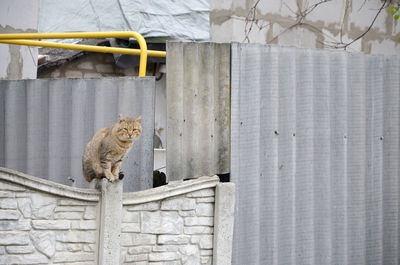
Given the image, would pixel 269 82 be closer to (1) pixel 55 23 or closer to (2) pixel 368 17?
(1) pixel 55 23

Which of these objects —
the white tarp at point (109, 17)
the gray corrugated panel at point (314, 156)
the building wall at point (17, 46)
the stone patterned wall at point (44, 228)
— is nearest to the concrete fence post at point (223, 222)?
the gray corrugated panel at point (314, 156)

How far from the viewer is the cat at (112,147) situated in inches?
209

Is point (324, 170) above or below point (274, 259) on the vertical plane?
above

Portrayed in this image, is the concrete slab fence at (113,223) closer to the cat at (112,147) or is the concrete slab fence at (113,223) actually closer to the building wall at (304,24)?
the cat at (112,147)

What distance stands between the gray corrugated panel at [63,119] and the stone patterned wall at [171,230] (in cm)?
59

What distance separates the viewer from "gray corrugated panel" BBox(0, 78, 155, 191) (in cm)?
585

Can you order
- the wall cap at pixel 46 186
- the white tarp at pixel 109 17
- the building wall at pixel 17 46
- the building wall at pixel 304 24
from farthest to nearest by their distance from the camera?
the building wall at pixel 304 24
the white tarp at pixel 109 17
the building wall at pixel 17 46
the wall cap at pixel 46 186

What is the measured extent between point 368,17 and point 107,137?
6645 mm

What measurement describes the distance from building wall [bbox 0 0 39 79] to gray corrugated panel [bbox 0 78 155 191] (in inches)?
87.2

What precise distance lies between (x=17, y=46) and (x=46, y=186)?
158 inches

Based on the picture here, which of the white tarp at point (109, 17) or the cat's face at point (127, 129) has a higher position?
the white tarp at point (109, 17)

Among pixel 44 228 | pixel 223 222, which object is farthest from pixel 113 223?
pixel 223 222

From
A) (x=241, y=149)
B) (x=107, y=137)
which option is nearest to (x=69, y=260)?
(x=107, y=137)

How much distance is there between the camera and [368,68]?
636 centimetres
